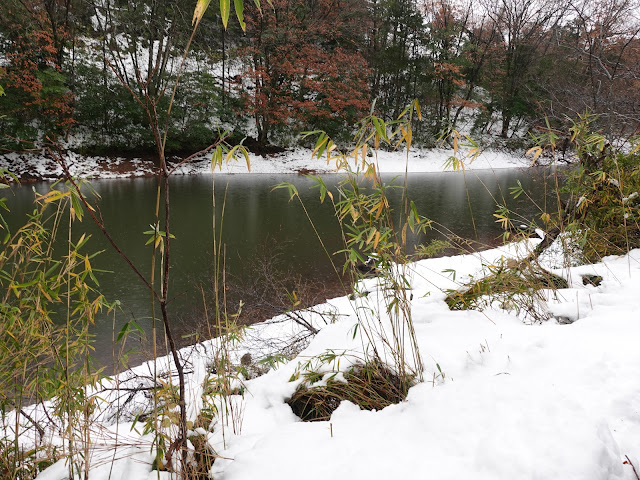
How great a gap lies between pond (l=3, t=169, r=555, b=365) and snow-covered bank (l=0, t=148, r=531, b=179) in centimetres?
109

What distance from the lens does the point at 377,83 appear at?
1994 centimetres

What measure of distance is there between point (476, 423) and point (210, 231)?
20.1 feet

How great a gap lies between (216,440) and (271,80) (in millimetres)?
17334

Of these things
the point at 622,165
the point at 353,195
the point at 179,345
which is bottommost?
the point at 179,345

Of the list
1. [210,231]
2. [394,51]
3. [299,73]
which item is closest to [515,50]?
[394,51]

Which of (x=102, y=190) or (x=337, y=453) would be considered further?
(x=102, y=190)

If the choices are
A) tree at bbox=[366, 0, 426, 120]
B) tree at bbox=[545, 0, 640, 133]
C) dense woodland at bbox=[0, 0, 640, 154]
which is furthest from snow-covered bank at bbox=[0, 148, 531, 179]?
tree at bbox=[366, 0, 426, 120]

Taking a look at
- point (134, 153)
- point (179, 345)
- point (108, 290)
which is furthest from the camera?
point (134, 153)

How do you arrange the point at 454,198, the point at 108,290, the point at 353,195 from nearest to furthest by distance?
1. the point at 353,195
2. the point at 108,290
3. the point at 454,198

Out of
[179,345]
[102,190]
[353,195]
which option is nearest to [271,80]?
[102,190]

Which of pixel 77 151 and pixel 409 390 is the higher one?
pixel 77 151

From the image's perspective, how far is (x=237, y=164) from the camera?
10344 millimetres

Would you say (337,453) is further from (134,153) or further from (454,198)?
(134,153)

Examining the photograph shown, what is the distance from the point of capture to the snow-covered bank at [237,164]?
36.2ft
